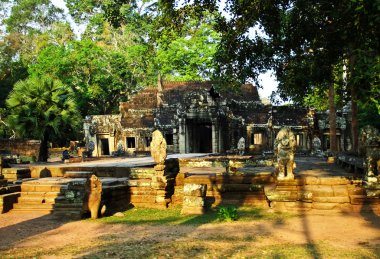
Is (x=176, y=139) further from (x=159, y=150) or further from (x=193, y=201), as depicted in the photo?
(x=193, y=201)

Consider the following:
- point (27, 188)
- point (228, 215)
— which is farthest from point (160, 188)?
point (27, 188)

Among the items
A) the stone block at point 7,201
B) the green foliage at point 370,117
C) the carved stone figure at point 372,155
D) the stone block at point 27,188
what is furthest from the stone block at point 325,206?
the green foliage at point 370,117

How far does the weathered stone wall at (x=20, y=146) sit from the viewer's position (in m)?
30.3

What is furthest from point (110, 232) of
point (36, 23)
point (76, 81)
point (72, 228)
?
point (36, 23)

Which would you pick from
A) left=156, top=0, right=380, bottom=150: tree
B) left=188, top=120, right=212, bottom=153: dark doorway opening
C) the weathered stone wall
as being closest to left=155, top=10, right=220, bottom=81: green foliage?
left=188, top=120, right=212, bottom=153: dark doorway opening

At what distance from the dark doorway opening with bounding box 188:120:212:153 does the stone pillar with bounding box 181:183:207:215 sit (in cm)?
1919

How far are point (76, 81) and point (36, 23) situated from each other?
20.8 metres

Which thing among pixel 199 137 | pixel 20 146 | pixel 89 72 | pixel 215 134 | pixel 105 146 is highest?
pixel 89 72

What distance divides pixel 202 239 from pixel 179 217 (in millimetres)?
2755

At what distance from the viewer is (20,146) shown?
30.9m

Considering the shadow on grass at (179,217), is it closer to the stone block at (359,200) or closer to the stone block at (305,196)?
the stone block at (305,196)

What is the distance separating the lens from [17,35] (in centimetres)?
4844

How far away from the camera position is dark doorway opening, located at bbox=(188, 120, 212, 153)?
30203 mm

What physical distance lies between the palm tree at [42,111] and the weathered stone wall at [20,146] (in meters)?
8.20
